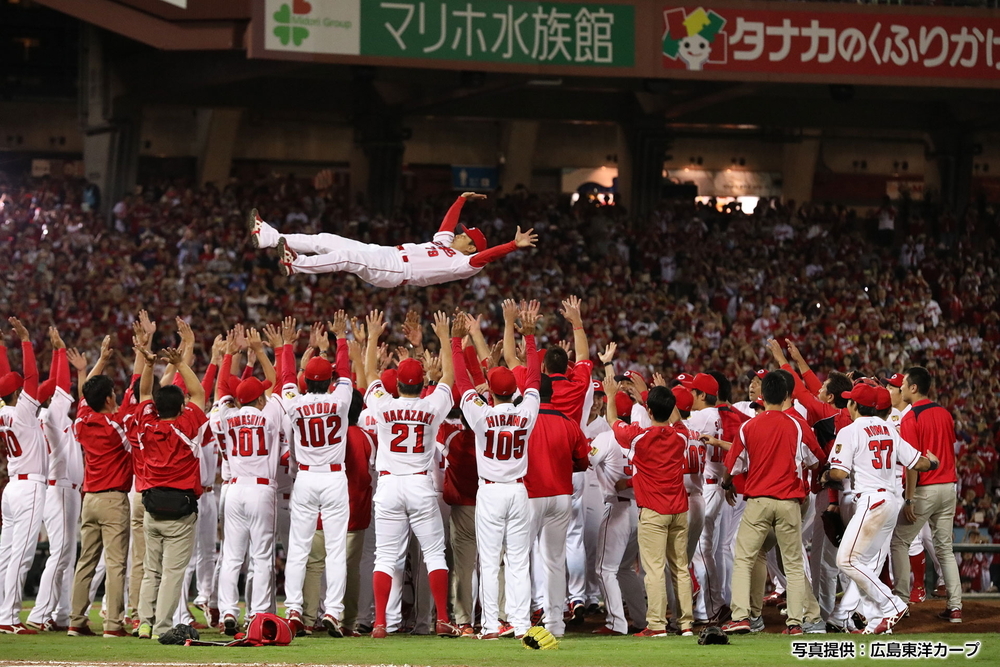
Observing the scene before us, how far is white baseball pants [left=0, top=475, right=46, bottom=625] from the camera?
33.8 feet

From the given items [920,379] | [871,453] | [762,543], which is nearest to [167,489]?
[762,543]

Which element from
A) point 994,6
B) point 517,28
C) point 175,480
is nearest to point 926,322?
point 994,6

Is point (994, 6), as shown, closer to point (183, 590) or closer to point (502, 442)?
point (502, 442)

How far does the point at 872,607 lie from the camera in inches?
388

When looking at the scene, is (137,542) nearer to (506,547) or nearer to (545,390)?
(506,547)

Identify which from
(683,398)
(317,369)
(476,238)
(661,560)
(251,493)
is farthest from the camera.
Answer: (476,238)

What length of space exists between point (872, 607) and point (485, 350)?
11.9 ft

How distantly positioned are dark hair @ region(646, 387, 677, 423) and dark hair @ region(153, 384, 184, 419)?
3.47 meters

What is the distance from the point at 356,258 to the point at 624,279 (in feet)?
40.1

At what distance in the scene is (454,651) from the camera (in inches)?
350

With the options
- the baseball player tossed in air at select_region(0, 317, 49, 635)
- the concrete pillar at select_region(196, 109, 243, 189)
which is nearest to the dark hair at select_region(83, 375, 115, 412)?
the baseball player tossed in air at select_region(0, 317, 49, 635)

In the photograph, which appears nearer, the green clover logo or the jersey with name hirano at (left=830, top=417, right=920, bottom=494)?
the jersey with name hirano at (left=830, top=417, right=920, bottom=494)

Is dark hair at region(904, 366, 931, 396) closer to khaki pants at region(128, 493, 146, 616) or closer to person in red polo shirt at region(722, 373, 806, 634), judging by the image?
person in red polo shirt at region(722, 373, 806, 634)

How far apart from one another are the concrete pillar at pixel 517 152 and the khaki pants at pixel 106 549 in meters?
21.6
